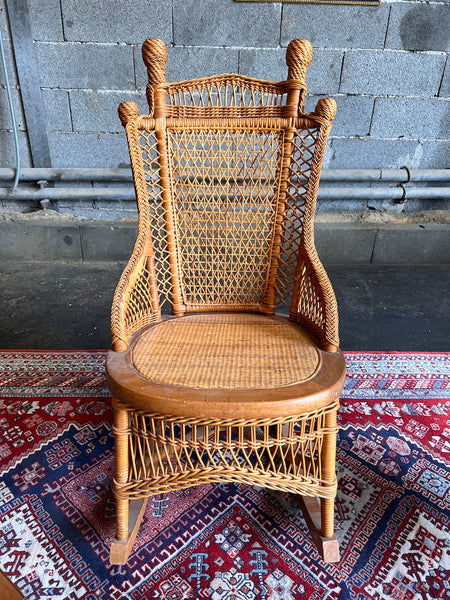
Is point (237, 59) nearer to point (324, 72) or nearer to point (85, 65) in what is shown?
point (324, 72)

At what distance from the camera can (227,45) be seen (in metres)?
2.71

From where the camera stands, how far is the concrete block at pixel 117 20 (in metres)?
2.61

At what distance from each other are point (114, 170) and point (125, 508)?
7.82ft

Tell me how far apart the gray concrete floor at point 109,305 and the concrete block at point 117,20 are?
1450 millimetres

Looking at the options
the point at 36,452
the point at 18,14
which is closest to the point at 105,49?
the point at 18,14

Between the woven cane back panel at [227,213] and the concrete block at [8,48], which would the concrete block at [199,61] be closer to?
the concrete block at [8,48]

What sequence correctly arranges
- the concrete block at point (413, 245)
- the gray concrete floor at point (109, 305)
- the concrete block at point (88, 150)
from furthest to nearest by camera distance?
the concrete block at point (413, 245) → the concrete block at point (88, 150) → the gray concrete floor at point (109, 305)

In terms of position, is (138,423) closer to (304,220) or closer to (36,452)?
(36,452)

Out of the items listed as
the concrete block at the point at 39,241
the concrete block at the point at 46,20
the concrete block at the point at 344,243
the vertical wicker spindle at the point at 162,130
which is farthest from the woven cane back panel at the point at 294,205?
the concrete block at the point at 46,20

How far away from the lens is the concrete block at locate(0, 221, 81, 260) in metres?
2.96

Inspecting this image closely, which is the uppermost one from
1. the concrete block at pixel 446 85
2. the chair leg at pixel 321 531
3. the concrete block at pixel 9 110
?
the concrete block at pixel 446 85

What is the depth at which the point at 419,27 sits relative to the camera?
2.73m

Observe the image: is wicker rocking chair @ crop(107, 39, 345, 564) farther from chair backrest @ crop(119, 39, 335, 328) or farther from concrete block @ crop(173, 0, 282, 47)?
concrete block @ crop(173, 0, 282, 47)

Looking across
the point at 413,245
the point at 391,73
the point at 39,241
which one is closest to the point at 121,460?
the point at 39,241
